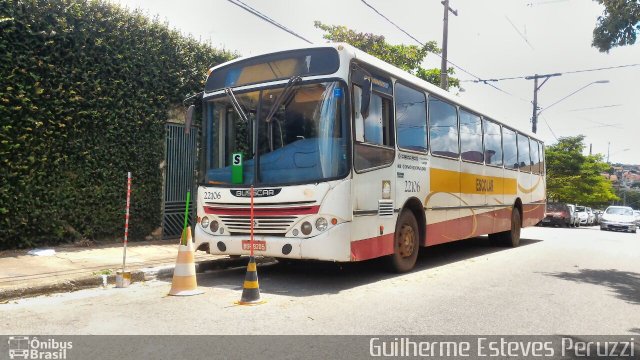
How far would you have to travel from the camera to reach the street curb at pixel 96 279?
6.06 metres

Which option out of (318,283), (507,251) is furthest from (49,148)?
(507,251)

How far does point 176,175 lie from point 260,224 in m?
5.29

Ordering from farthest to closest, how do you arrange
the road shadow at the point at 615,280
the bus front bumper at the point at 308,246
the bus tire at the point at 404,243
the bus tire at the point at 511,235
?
1. the bus tire at the point at 511,235
2. the bus tire at the point at 404,243
3. the road shadow at the point at 615,280
4. the bus front bumper at the point at 308,246

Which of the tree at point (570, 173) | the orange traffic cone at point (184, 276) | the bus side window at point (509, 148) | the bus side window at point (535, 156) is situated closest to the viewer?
the orange traffic cone at point (184, 276)

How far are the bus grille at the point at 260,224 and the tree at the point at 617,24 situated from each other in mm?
7693

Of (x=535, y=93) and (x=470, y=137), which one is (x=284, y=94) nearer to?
(x=470, y=137)

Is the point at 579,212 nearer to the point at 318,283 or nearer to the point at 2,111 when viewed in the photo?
the point at 318,283

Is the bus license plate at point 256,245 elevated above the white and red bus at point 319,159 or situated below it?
below

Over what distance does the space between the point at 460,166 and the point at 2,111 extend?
335 inches

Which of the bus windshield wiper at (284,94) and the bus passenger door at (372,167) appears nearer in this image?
the bus passenger door at (372,167)

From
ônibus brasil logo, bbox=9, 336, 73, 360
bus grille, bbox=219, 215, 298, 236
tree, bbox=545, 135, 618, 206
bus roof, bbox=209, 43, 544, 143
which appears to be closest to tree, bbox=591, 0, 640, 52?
bus roof, bbox=209, 43, 544, 143

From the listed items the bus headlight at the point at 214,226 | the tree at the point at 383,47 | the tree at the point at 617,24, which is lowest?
the bus headlight at the point at 214,226

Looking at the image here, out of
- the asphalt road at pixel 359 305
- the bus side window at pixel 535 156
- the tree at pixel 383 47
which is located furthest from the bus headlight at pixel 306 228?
the tree at pixel 383 47

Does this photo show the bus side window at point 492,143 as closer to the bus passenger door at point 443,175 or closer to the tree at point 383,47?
the bus passenger door at point 443,175
